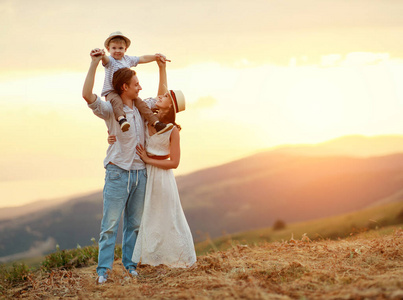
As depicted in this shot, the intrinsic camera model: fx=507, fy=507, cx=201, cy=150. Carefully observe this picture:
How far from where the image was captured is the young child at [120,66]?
6.51 m

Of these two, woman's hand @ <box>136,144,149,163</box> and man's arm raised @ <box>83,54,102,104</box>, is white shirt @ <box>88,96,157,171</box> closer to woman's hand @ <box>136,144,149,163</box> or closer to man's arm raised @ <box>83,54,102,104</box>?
woman's hand @ <box>136,144,149,163</box>

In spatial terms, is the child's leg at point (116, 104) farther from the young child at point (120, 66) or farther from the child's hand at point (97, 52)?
the child's hand at point (97, 52)

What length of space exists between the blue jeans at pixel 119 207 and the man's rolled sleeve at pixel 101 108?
2.19 feet

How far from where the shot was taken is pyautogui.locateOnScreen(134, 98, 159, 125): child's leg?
6644mm

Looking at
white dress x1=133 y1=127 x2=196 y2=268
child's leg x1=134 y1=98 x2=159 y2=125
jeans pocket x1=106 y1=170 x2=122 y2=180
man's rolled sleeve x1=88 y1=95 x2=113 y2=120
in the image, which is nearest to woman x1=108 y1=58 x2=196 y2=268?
white dress x1=133 y1=127 x2=196 y2=268

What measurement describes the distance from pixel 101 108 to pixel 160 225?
1747mm

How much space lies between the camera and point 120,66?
6.96 meters

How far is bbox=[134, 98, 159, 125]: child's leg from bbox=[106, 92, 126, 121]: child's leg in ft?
0.85

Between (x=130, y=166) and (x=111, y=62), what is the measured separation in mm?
1461

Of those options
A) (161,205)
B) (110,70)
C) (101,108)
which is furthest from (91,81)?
(161,205)

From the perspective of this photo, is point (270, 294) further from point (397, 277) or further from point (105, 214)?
point (105, 214)

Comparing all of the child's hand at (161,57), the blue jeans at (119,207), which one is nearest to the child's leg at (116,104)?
the blue jeans at (119,207)

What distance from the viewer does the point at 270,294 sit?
17.3ft

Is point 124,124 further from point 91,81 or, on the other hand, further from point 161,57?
point 161,57
